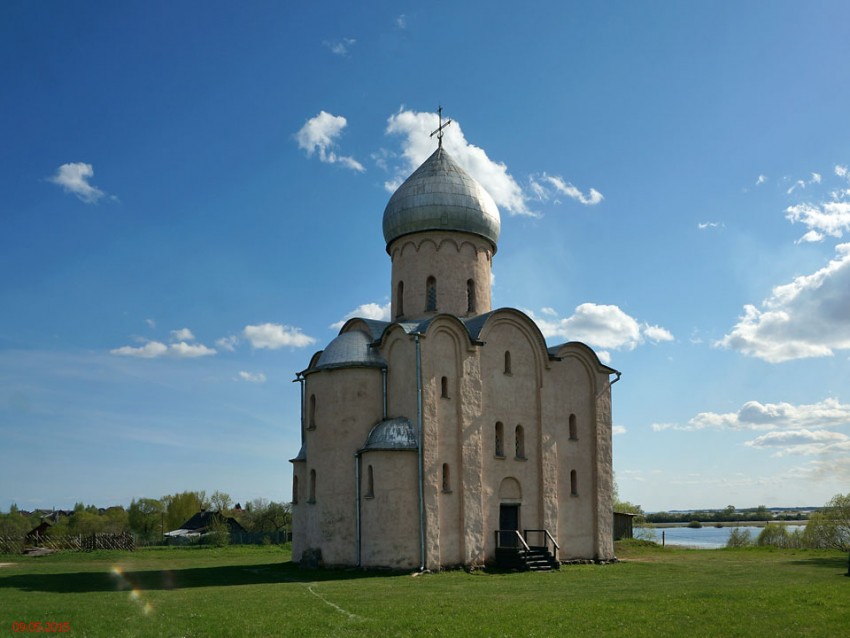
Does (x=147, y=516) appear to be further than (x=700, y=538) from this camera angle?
No

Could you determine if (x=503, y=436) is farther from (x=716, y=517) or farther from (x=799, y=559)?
(x=716, y=517)

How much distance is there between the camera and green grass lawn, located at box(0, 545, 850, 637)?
11984 mm

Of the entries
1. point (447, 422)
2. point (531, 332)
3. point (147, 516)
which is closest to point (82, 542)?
point (447, 422)

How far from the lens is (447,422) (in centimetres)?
2355

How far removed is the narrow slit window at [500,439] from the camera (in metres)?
24.9

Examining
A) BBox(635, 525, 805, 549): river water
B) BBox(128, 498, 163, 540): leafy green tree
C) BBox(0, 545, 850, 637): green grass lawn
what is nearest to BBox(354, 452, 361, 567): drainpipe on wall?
BBox(0, 545, 850, 637): green grass lawn

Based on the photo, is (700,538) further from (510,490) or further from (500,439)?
(500,439)

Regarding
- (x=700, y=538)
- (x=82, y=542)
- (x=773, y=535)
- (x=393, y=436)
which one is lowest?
(x=700, y=538)

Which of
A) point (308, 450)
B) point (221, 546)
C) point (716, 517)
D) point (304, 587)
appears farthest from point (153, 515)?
point (716, 517)

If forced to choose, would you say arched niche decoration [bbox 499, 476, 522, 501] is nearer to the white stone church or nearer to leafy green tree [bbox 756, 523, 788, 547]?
the white stone church

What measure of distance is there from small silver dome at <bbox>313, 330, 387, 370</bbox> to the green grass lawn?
6136mm

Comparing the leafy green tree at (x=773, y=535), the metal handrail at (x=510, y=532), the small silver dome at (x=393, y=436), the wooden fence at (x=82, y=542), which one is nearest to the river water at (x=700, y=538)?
the leafy green tree at (x=773, y=535)

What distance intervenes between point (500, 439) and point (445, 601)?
1055 cm

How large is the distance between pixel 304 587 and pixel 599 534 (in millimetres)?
12383
